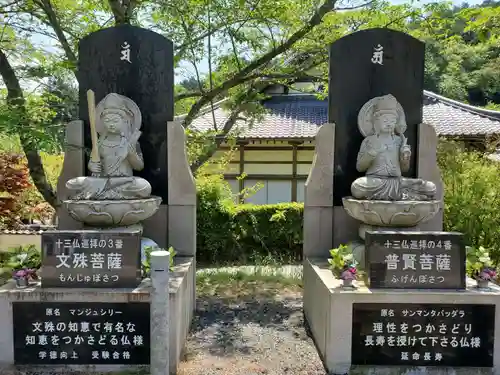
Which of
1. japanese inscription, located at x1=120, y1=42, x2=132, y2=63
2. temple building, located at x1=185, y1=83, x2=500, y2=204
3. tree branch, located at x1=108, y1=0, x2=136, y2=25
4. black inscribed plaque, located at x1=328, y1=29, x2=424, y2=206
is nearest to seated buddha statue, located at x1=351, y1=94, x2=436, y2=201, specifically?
black inscribed plaque, located at x1=328, y1=29, x2=424, y2=206

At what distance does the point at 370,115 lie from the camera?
4.80 m

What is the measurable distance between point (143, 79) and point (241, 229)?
487cm

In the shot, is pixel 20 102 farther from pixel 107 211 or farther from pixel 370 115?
pixel 370 115

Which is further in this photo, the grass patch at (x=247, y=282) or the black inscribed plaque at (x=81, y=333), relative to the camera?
the grass patch at (x=247, y=282)

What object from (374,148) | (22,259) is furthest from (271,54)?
(22,259)

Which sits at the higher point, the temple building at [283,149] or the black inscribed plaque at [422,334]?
the temple building at [283,149]

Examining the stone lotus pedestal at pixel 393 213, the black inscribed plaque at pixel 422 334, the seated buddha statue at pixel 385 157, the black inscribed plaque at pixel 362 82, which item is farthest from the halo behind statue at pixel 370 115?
the black inscribed plaque at pixel 422 334

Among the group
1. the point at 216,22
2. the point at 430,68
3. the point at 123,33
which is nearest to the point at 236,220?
the point at 216,22

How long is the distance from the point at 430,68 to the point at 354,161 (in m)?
21.6

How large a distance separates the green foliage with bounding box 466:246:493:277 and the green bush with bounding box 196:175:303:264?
17.7ft

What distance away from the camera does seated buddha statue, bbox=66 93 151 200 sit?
4.09m

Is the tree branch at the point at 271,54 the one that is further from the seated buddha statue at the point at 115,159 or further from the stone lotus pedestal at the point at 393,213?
the stone lotus pedestal at the point at 393,213

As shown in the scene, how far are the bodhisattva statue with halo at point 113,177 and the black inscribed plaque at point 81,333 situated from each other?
92 cm

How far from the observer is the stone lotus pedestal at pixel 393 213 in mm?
3996
